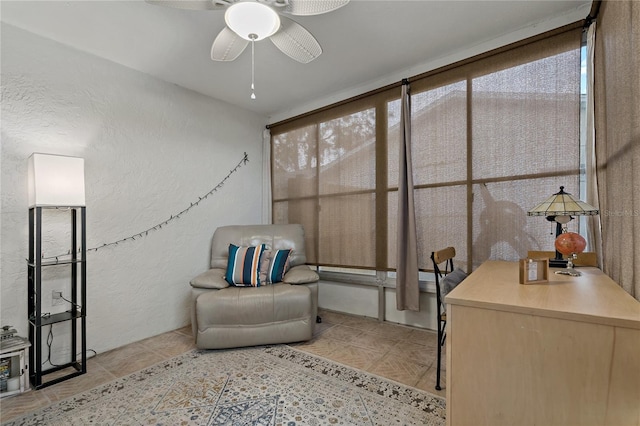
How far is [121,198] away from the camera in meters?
2.70

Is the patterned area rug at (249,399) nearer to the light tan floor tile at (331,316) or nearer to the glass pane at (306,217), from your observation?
the light tan floor tile at (331,316)

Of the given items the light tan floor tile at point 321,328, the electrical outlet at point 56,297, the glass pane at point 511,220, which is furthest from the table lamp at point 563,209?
the electrical outlet at point 56,297

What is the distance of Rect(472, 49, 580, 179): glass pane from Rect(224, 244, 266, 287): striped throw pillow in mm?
2153

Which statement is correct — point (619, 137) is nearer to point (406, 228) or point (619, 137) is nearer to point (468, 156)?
point (468, 156)

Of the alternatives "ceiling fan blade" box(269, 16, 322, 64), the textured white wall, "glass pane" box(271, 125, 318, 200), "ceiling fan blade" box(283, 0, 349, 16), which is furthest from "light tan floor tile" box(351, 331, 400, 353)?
"ceiling fan blade" box(283, 0, 349, 16)

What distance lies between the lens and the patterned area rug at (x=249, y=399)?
5.38 ft

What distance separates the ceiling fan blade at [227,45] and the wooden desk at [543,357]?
1947 mm

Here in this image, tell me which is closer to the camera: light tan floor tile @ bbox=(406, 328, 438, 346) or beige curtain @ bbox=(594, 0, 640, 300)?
beige curtain @ bbox=(594, 0, 640, 300)

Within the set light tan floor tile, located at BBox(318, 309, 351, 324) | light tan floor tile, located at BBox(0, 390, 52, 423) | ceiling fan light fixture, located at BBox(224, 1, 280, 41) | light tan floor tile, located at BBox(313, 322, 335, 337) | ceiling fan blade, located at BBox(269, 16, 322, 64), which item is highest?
ceiling fan blade, located at BBox(269, 16, 322, 64)

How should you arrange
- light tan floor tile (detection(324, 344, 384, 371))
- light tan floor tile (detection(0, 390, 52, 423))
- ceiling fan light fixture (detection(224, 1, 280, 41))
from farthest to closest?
light tan floor tile (detection(324, 344, 384, 371)) < light tan floor tile (detection(0, 390, 52, 423)) < ceiling fan light fixture (detection(224, 1, 280, 41))

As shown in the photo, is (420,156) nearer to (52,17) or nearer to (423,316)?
(423,316)

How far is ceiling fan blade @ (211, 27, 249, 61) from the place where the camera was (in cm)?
186

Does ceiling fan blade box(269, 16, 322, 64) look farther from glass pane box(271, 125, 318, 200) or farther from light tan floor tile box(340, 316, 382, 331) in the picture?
light tan floor tile box(340, 316, 382, 331)

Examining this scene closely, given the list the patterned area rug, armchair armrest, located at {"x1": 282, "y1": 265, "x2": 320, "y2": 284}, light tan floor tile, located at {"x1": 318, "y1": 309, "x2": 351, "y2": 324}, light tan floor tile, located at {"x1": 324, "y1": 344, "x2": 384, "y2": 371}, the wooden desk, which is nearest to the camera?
the wooden desk
